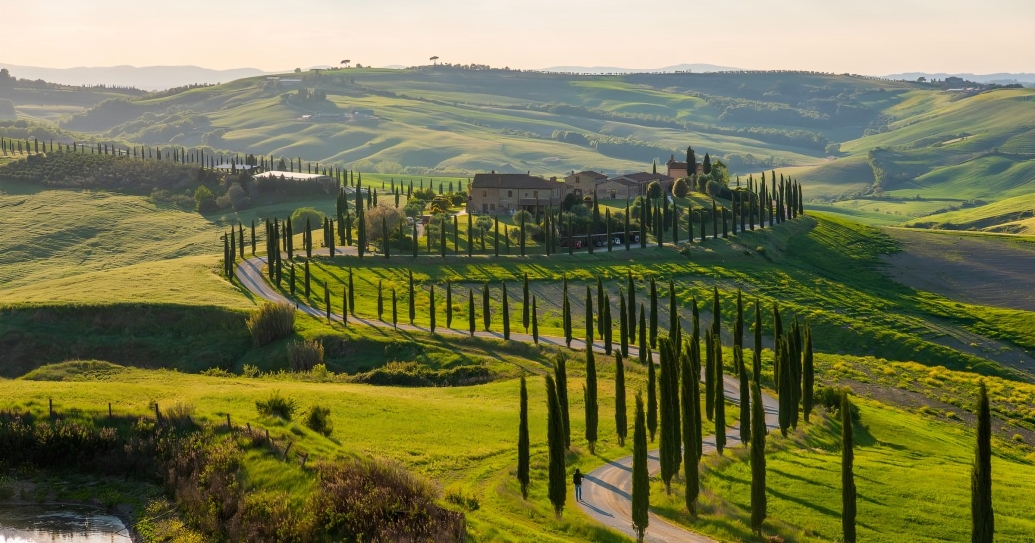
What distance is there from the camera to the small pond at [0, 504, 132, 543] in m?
48.9

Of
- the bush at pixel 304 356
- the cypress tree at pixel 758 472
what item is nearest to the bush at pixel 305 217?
the bush at pixel 304 356

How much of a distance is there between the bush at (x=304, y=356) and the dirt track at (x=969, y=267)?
3839 inches

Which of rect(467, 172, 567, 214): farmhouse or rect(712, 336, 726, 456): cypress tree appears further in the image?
rect(467, 172, 567, 214): farmhouse

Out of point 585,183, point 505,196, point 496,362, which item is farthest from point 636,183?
point 496,362

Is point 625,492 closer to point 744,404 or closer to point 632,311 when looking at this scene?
point 744,404

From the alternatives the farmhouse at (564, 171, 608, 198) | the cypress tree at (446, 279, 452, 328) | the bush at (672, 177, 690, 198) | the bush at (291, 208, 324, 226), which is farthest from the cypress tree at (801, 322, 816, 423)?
the bush at (291, 208, 324, 226)

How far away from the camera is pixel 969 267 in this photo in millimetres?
166375

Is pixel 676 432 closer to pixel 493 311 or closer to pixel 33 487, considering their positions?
pixel 33 487

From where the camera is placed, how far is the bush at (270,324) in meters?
98.6

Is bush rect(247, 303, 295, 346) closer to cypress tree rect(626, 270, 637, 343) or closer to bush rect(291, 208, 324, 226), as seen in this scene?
cypress tree rect(626, 270, 637, 343)

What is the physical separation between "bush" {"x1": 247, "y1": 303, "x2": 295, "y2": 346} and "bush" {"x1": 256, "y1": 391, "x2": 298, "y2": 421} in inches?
1559

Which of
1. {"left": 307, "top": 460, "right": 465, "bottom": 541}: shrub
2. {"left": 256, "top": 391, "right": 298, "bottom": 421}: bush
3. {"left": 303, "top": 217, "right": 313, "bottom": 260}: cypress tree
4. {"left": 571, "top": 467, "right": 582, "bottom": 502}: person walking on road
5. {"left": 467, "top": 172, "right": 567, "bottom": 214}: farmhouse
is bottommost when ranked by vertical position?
{"left": 571, "top": 467, "right": 582, "bottom": 502}: person walking on road

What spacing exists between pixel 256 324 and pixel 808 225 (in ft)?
392

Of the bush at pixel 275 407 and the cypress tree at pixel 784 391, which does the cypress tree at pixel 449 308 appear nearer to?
the cypress tree at pixel 784 391
